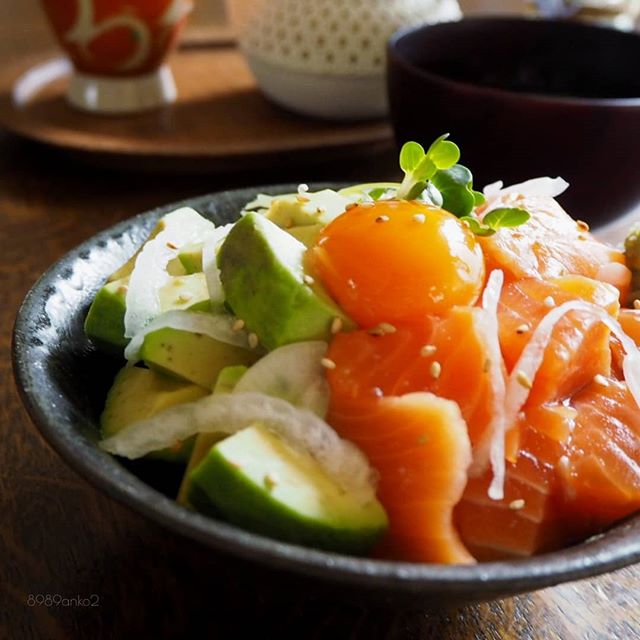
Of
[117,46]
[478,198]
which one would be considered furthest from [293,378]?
[117,46]

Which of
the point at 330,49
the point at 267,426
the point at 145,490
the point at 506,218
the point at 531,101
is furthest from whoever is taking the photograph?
the point at 330,49

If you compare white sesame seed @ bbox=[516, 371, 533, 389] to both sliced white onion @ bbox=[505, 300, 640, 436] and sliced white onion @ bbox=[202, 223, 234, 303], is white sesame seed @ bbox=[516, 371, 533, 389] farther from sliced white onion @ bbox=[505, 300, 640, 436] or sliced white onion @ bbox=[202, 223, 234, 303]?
sliced white onion @ bbox=[202, 223, 234, 303]

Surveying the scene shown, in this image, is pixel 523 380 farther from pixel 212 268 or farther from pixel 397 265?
pixel 212 268

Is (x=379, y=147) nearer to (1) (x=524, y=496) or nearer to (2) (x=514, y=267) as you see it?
(2) (x=514, y=267)

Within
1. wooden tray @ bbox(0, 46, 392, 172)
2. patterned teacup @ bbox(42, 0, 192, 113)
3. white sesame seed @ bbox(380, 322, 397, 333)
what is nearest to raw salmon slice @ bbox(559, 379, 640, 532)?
white sesame seed @ bbox(380, 322, 397, 333)

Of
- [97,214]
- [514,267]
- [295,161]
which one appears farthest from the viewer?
[295,161]

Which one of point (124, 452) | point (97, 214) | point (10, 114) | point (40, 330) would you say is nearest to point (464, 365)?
point (124, 452)

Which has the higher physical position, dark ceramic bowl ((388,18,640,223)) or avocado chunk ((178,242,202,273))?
avocado chunk ((178,242,202,273))
